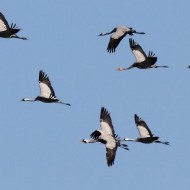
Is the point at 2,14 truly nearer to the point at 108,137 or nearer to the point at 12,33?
the point at 12,33

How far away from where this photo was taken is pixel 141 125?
4766cm

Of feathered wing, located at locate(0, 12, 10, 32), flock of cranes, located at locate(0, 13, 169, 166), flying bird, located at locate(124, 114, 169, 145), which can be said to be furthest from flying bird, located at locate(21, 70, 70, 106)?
feathered wing, located at locate(0, 12, 10, 32)

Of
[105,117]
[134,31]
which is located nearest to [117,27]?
[134,31]

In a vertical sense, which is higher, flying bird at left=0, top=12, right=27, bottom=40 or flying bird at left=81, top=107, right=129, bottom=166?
flying bird at left=0, top=12, right=27, bottom=40

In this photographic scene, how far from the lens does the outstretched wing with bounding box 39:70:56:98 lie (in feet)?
152

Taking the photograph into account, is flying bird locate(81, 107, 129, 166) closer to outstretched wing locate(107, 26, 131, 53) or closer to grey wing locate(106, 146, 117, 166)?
grey wing locate(106, 146, 117, 166)

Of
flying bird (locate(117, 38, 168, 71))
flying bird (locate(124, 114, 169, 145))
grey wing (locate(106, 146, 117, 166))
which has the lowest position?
grey wing (locate(106, 146, 117, 166))

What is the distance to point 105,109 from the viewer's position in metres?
47.5

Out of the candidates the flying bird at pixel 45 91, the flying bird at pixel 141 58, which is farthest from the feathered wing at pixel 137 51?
the flying bird at pixel 45 91

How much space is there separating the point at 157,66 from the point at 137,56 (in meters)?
1.92

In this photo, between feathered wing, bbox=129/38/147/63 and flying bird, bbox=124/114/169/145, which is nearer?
flying bird, bbox=124/114/169/145

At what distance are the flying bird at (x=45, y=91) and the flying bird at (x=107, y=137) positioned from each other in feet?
6.93

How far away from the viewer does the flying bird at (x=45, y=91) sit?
1793 inches

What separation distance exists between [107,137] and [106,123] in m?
2.26
